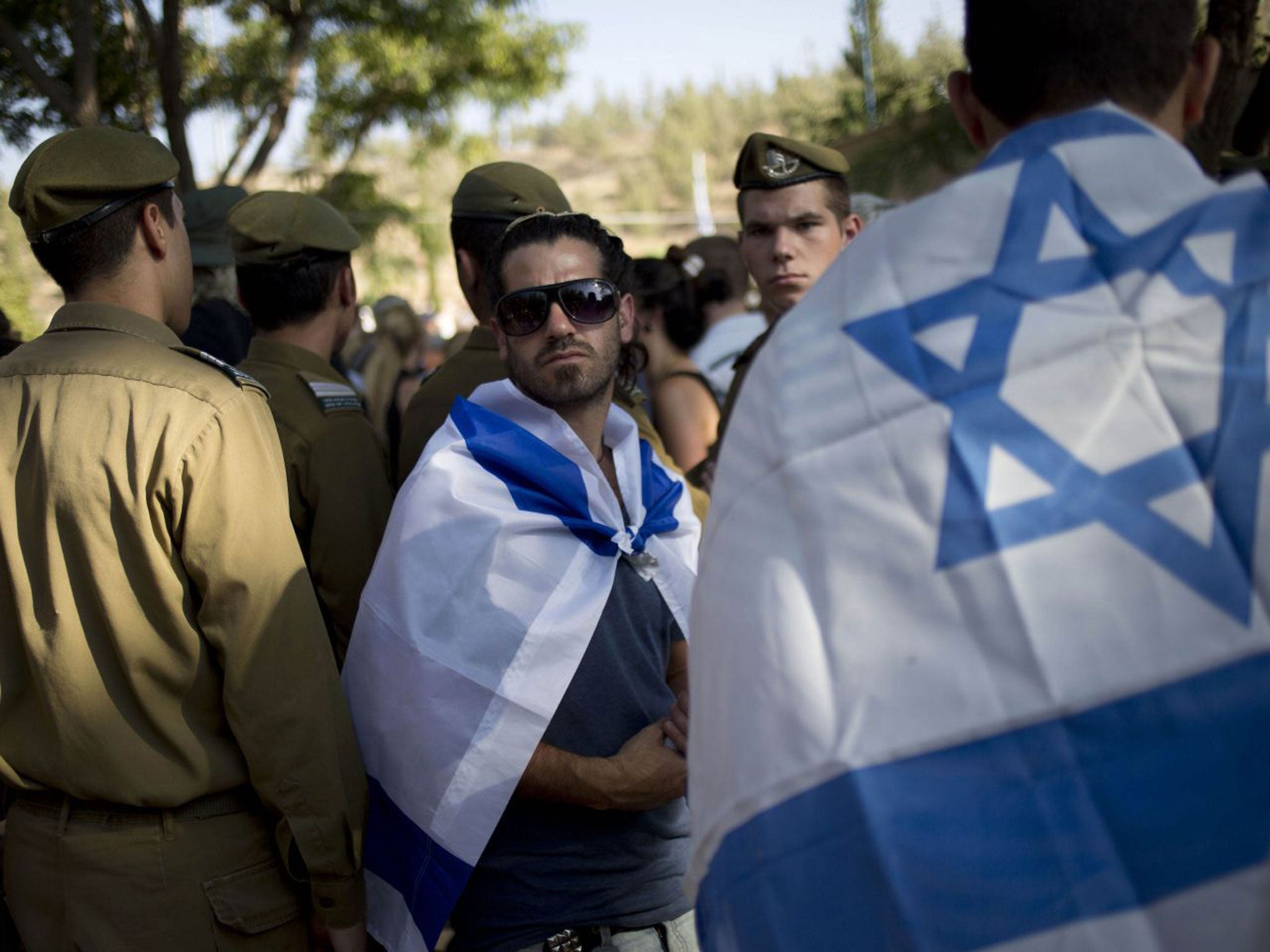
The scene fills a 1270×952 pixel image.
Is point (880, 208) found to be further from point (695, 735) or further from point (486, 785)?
point (695, 735)

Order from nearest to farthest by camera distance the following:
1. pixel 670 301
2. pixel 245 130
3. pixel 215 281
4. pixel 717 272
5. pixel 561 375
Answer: pixel 561 375 < pixel 215 281 < pixel 670 301 < pixel 717 272 < pixel 245 130

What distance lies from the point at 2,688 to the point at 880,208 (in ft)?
15.6

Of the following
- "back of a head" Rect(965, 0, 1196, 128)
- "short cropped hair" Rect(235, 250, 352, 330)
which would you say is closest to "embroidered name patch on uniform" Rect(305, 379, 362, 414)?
"short cropped hair" Rect(235, 250, 352, 330)

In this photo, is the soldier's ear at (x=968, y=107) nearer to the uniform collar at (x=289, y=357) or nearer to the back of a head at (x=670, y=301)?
the uniform collar at (x=289, y=357)

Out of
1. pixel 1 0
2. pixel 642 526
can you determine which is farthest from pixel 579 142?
pixel 642 526

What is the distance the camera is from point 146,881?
2.42 metres

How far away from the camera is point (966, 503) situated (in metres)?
1.30

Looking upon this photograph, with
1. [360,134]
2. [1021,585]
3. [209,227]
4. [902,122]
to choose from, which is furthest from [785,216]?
[360,134]

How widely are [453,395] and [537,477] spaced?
2.63ft

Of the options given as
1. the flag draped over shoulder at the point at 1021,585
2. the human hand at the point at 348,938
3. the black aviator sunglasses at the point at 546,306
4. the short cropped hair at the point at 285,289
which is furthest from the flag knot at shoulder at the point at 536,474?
the flag draped over shoulder at the point at 1021,585

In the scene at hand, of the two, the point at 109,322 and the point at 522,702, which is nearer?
the point at 522,702

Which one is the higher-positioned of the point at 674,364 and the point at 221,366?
the point at 221,366

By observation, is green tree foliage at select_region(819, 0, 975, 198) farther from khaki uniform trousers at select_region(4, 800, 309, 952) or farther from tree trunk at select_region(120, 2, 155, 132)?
khaki uniform trousers at select_region(4, 800, 309, 952)

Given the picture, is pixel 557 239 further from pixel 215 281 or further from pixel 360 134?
pixel 360 134
